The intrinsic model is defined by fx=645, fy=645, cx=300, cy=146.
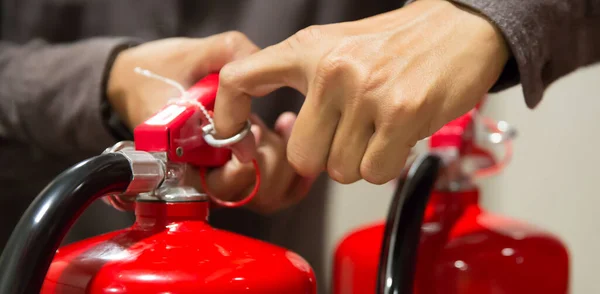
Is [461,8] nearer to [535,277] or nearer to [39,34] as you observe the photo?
[535,277]

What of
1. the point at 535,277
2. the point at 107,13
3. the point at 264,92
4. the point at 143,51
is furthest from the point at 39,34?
the point at 535,277

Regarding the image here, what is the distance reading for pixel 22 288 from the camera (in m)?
0.27

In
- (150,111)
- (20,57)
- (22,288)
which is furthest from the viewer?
(20,57)

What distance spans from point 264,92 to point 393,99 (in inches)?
3.0

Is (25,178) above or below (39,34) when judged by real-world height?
below

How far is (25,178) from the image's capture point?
2.08ft

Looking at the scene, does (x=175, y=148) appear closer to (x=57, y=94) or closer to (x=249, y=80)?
(x=249, y=80)

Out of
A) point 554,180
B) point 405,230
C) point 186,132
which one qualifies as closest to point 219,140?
point 186,132

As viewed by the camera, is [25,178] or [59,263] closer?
[59,263]

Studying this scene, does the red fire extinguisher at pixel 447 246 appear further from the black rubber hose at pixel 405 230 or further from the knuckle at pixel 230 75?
the knuckle at pixel 230 75

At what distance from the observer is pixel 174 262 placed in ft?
0.96

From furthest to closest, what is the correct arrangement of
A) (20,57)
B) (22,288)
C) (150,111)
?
(20,57), (150,111), (22,288)

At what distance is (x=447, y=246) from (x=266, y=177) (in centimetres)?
13

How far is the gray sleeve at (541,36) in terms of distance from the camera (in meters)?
0.33
